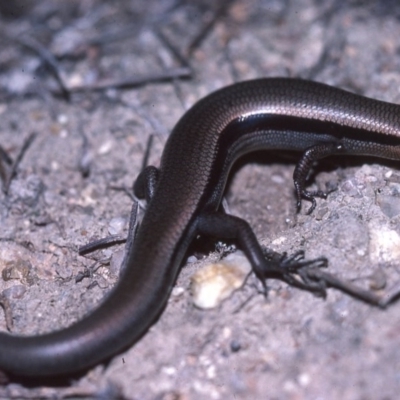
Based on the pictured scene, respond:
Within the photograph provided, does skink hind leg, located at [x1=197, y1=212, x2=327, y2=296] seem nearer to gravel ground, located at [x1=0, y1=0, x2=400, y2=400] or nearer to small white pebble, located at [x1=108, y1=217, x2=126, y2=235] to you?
gravel ground, located at [x1=0, y1=0, x2=400, y2=400]

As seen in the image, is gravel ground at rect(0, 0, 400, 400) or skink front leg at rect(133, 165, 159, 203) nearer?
gravel ground at rect(0, 0, 400, 400)

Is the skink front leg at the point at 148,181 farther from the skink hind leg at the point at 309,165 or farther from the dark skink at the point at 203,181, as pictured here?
the skink hind leg at the point at 309,165

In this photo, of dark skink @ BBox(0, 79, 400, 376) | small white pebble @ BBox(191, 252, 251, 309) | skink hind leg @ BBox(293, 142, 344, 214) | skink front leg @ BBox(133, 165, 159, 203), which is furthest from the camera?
skink hind leg @ BBox(293, 142, 344, 214)

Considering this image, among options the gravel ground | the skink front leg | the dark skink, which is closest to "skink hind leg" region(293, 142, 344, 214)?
the dark skink

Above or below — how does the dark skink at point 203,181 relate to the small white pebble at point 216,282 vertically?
above

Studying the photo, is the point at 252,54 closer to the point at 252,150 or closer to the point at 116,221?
the point at 252,150

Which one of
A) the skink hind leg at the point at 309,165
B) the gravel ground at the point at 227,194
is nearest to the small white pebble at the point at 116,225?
the gravel ground at the point at 227,194

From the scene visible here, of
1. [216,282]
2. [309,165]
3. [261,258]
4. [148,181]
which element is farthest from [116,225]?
[309,165]

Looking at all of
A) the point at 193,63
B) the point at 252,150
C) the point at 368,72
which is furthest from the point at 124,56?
the point at 368,72
